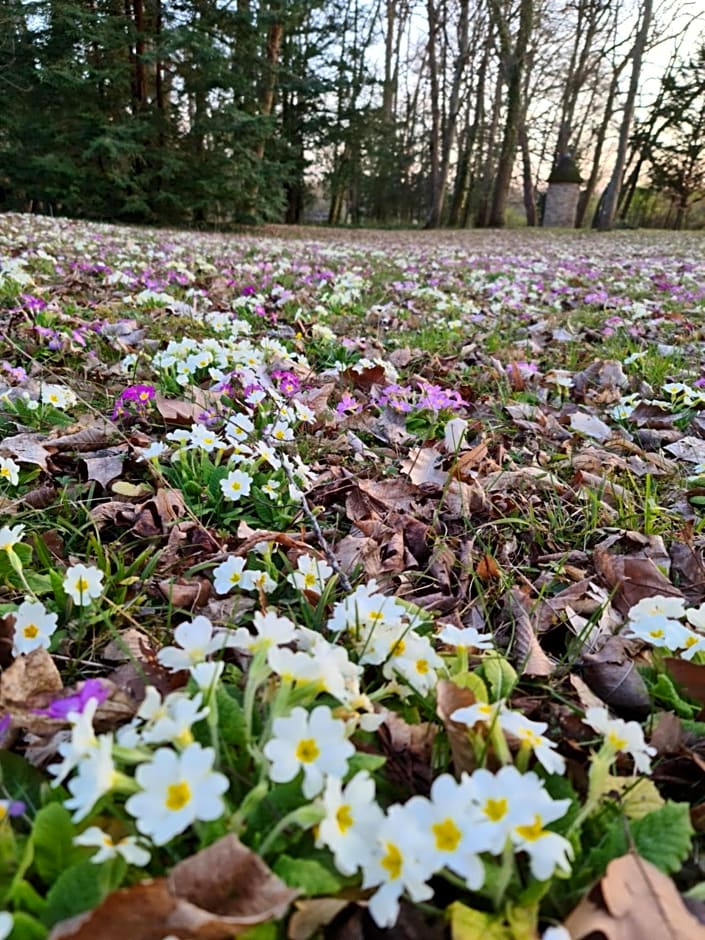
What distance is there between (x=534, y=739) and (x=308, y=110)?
27382 millimetres

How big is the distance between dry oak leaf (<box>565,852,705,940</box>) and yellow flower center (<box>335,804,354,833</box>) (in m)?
0.29

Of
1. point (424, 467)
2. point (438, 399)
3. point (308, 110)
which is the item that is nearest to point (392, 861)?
point (424, 467)

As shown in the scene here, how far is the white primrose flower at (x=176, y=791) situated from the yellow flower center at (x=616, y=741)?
1.82 ft

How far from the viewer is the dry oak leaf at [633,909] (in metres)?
0.76

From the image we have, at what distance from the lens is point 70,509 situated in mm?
1840

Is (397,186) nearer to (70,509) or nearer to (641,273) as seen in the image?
(641,273)

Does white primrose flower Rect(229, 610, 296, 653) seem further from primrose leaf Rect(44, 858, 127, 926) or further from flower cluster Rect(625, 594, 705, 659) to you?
flower cluster Rect(625, 594, 705, 659)

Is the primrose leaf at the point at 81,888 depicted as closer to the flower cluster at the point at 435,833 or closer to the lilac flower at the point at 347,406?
the flower cluster at the point at 435,833

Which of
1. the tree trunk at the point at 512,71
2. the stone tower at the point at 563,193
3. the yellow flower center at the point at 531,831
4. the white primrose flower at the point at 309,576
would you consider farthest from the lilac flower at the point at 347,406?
the stone tower at the point at 563,193

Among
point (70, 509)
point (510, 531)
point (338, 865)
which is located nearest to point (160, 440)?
point (70, 509)

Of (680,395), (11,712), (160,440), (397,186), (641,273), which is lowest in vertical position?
(11,712)

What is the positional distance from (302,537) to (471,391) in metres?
1.60

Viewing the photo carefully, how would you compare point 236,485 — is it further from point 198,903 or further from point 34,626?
point 198,903

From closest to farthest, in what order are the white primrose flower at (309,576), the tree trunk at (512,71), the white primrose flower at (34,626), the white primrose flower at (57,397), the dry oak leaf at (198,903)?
the dry oak leaf at (198,903) → the white primrose flower at (34,626) → the white primrose flower at (309,576) → the white primrose flower at (57,397) → the tree trunk at (512,71)
